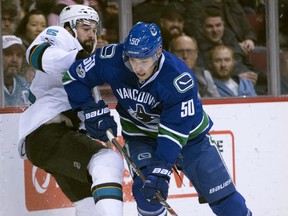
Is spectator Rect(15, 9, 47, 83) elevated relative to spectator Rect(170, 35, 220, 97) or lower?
elevated

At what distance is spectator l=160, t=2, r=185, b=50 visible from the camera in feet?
17.7

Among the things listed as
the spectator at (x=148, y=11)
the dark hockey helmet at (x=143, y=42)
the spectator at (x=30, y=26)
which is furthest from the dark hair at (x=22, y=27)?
the dark hockey helmet at (x=143, y=42)

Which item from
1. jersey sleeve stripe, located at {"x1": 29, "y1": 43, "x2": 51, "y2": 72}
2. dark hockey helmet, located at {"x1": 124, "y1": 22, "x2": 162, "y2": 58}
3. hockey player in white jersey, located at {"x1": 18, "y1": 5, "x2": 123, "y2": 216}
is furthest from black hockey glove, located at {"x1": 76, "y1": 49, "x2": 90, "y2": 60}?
dark hockey helmet, located at {"x1": 124, "y1": 22, "x2": 162, "y2": 58}

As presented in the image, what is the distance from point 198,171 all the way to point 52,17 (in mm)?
1222

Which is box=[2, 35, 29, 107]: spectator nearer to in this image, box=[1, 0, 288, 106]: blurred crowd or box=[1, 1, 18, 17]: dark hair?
box=[1, 0, 288, 106]: blurred crowd

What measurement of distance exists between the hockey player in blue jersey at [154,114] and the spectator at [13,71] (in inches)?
30.0

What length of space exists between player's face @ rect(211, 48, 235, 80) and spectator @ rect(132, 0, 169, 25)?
0.47 meters

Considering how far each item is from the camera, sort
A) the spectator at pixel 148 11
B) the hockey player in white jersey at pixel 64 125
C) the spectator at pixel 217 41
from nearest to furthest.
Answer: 1. the hockey player in white jersey at pixel 64 125
2. the spectator at pixel 148 11
3. the spectator at pixel 217 41

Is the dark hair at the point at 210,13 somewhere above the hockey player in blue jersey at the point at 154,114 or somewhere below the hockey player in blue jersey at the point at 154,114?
above

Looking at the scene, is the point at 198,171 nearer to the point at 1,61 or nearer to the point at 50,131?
the point at 50,131

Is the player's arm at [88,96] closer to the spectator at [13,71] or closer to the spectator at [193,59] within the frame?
the spectator at [13,71]

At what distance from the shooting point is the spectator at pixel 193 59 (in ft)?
17.9

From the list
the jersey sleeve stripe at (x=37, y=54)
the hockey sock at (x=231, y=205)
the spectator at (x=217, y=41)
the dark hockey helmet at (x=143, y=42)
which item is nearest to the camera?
the dark hockey helmet at (x=143, y=42)

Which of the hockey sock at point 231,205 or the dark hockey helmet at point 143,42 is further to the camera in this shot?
the hockey sock at point 231,205
